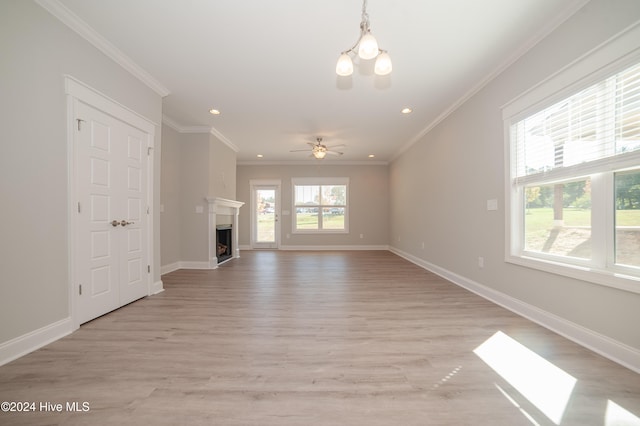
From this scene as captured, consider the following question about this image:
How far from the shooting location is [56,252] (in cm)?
206

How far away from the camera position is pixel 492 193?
3035mm

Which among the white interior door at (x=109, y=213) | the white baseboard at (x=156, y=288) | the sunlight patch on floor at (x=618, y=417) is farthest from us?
the white baseboard at (x=156, y=288)

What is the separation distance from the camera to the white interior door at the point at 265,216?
25.8 ft

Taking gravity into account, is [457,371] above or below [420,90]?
below

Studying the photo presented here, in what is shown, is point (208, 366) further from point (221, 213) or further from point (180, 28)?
point (221, 213)

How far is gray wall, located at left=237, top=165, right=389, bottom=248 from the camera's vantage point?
7.82 meters

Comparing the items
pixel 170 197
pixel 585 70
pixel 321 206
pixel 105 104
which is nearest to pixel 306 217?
pixel 321 206

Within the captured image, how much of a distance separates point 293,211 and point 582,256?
21.5 feet

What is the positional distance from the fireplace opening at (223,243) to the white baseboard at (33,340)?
10.7 feet

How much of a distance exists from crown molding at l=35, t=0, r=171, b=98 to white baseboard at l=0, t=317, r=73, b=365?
8.41ft

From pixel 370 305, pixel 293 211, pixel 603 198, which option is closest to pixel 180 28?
pixel 370 305

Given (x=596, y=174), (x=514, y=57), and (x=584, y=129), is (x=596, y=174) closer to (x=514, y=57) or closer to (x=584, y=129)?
(x=584, y=129)

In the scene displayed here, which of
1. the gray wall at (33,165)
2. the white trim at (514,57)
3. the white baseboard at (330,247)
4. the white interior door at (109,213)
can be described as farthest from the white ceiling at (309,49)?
the white baseboard at (330,247)

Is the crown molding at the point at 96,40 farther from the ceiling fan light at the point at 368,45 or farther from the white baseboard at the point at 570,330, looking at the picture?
the white baseboard at the point at 570,330
